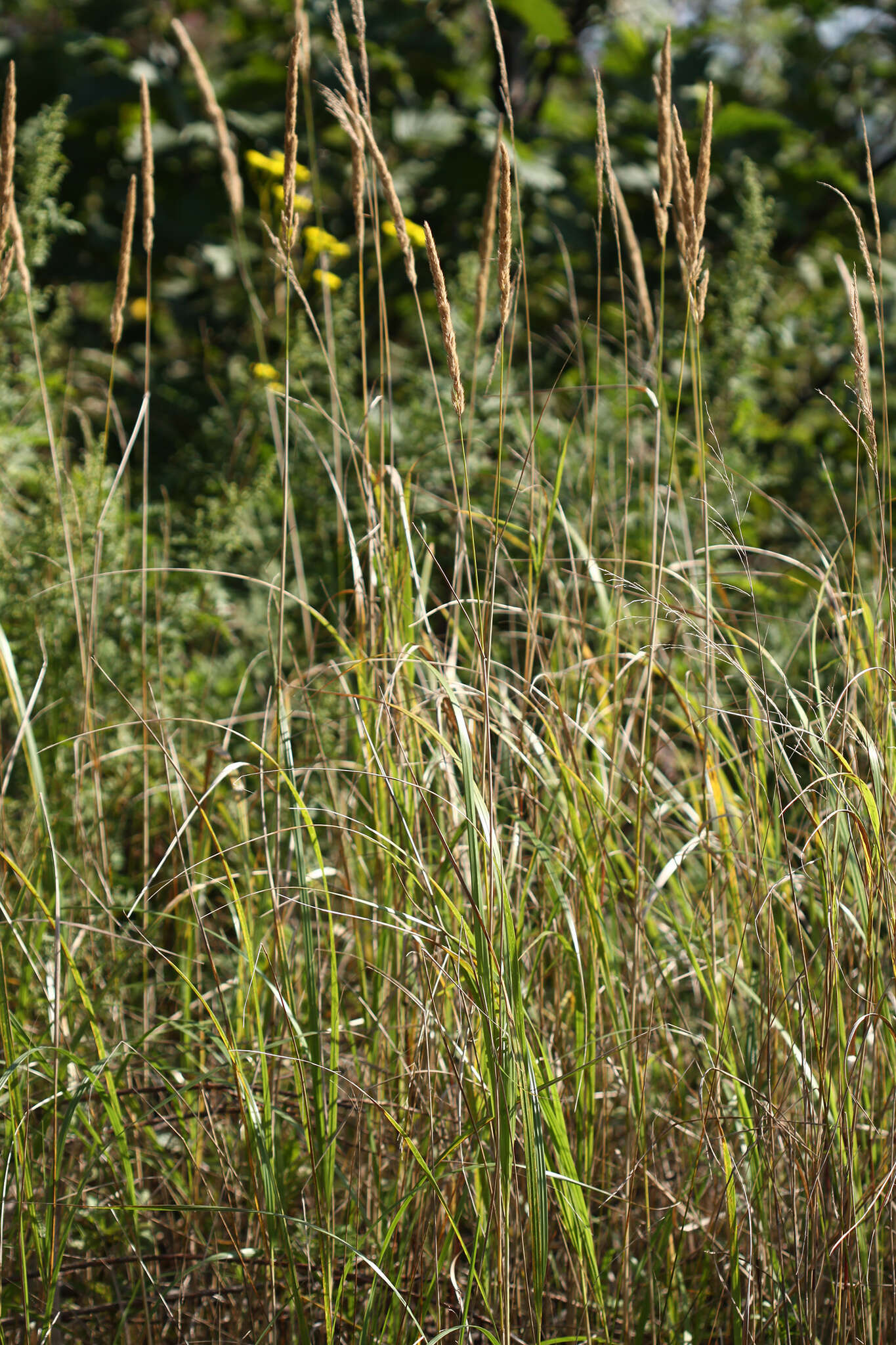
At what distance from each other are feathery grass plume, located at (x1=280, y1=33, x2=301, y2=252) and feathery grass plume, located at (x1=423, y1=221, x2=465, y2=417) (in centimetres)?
17

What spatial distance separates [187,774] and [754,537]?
1424 mm

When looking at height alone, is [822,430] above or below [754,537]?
above

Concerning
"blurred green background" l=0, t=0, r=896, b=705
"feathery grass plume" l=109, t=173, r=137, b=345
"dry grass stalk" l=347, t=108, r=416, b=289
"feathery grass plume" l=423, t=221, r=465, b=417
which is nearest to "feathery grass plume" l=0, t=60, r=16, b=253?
"feathery grass plume" l=109, t=173, r=137, b=345

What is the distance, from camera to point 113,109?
2609 mm

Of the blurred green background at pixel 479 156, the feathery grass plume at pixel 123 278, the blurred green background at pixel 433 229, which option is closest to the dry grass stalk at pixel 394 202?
the feathery grass plume at pixel 123 278

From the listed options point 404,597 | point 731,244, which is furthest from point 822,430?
point 404,597

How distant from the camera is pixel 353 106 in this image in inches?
35.1

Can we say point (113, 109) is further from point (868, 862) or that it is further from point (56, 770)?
point (868, 862)

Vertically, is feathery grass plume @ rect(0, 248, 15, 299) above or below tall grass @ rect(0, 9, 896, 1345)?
above

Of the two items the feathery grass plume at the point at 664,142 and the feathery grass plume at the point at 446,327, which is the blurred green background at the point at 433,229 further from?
the feathery grass plume at the point at 446,327

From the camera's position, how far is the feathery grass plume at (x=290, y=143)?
0.81m

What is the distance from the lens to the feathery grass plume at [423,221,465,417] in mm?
693

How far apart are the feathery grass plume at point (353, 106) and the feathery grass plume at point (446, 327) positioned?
19 cm

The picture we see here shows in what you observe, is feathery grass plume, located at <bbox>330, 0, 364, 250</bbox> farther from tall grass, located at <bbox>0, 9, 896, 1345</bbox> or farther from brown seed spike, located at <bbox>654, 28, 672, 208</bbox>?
brown seed spike, located at <bbox>654, 28, 672, 208</bbox>
